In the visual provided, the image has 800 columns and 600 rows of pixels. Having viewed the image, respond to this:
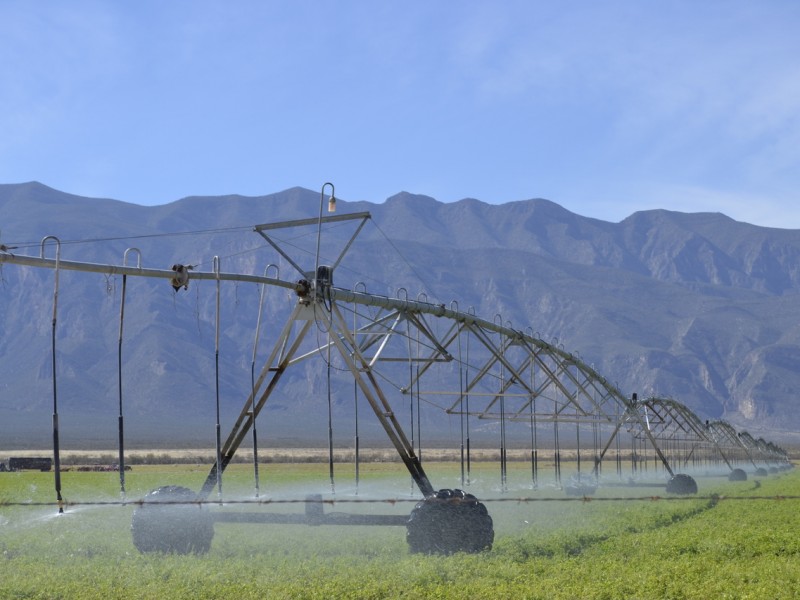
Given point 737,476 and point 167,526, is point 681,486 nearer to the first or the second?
point 737,476

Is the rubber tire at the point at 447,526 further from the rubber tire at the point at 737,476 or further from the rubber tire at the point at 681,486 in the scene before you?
the rubber tire at the point at 737,476

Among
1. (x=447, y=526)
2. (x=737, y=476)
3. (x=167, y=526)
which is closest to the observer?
(x=167, y=526)

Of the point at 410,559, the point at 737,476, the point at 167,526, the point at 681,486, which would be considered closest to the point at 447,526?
the point at 410,559

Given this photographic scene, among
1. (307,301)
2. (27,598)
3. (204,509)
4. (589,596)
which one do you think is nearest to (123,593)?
(27,598)

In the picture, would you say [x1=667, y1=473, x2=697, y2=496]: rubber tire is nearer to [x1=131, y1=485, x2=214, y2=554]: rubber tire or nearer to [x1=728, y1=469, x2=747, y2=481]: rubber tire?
[x1=728, y1=469, x2=747, y2=481]: rubber tire

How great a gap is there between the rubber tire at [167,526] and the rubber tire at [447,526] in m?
4.85

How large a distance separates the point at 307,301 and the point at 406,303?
512 cm

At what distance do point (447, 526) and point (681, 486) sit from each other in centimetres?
3308

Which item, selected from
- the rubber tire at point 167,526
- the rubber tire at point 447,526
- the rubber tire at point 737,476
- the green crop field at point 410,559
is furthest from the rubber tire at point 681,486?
the rubber tire at point 167,526

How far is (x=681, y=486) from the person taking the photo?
56.3 meters

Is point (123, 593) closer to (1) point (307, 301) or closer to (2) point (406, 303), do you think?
(1) point (307, 301)

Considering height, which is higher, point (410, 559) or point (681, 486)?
point (410, 559)

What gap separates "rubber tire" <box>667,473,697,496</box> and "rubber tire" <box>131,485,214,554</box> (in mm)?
34605

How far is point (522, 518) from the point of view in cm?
3756
